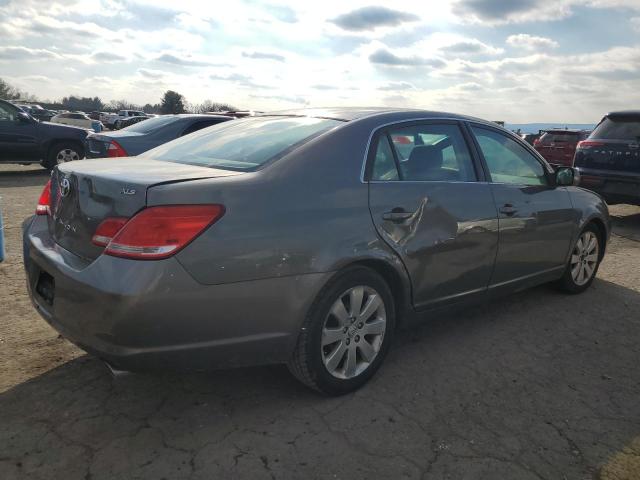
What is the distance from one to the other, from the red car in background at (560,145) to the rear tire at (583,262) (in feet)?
38.9

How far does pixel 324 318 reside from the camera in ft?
9.32

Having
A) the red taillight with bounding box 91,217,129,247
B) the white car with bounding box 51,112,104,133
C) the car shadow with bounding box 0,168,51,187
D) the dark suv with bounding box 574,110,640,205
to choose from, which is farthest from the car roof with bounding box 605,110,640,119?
the white car with bounding box 51,112,104,133

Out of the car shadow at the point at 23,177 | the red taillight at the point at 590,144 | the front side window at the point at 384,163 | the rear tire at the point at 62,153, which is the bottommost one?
the car shadow at the point at 23,177

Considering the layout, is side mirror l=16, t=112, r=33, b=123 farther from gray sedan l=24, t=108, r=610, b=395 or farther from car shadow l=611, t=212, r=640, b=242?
car shadow l=611, t=212, r=640, b=242

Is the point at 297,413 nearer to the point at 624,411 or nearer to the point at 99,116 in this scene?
the point at 624,411

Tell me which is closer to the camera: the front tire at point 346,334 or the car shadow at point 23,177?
the front tire at point 346,334

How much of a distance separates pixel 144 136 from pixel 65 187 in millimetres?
6018

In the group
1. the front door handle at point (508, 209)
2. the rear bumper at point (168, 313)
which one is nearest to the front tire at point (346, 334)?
the rear bumper at point (168, 313)

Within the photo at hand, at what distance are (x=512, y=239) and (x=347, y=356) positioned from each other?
167 centimetres

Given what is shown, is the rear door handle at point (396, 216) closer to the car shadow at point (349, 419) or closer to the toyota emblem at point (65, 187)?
the car shadow at point (349, 419)

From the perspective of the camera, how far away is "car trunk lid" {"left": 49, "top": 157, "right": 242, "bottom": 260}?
2.46 m

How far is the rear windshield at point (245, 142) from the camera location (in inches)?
117

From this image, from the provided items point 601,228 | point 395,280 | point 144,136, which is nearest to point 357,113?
point 395,280

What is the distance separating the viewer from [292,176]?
2752 mm
